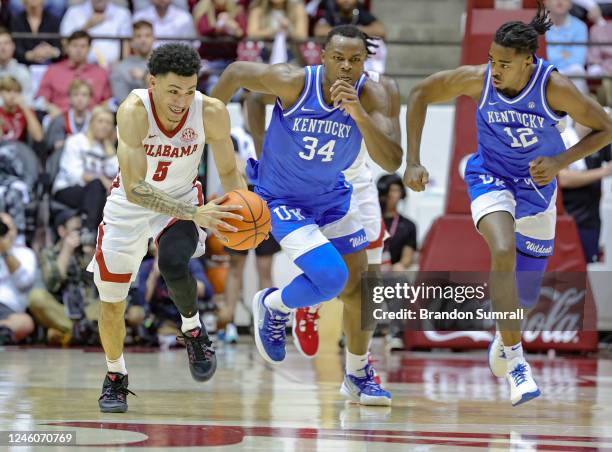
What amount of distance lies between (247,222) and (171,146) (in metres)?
0.65

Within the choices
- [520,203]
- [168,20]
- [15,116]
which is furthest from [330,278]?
[168,20]

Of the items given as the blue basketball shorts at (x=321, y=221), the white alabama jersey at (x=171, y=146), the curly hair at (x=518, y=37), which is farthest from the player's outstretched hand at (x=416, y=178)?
the white alabama jersey at (x=171, y=146)

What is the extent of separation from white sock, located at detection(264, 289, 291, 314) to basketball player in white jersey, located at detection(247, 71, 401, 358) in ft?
1.93

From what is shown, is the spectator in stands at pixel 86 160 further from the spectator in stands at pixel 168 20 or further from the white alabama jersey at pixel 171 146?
the white alabama jersey at pixel 171 146

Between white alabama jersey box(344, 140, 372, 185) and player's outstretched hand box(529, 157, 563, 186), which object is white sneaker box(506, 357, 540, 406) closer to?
player's outstretched hand box(529, 157, 563, 186)

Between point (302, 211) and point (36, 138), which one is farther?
point (36, 138)

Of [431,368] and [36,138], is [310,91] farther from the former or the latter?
[36,138]

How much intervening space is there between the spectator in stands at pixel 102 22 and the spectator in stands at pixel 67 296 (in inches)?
115

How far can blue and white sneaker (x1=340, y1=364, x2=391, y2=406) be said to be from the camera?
659 cm

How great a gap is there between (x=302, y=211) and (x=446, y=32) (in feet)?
26.0

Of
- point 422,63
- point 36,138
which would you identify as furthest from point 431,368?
point 422,63

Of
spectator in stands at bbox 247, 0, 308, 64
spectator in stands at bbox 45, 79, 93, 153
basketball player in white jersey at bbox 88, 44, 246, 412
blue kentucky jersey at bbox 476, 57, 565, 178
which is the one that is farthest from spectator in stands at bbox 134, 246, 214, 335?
blue kentucky jersey at bbox 476, 57, 565, 178

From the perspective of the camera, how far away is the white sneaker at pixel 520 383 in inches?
241

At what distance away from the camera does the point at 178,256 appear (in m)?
6.00
